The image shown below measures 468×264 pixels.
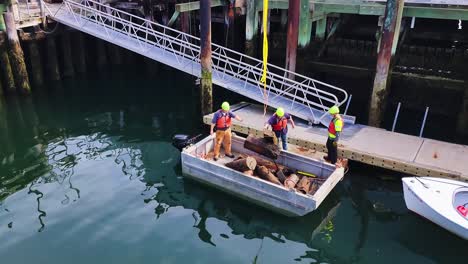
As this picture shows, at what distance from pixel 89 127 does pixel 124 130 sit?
4.45ft

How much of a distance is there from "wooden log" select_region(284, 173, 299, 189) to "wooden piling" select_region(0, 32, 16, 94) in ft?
41.6

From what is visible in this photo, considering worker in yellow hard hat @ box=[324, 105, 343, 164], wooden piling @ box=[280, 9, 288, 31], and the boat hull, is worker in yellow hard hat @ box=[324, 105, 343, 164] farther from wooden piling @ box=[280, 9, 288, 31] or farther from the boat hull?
wooden piling @ box=[280, 9, 288, 31]

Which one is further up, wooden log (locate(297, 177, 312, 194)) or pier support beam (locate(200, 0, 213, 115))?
pier support beam (locate(200, 0, 213, 115))

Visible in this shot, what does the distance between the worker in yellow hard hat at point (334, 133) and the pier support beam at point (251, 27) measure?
647cm

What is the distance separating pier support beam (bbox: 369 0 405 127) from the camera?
12234 millimetres

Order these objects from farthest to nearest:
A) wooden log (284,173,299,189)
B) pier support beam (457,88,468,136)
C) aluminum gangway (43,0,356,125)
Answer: aluminum gangway (43,0,356,125) < pier support beam (457,88,468,136) < wooden log (284,173,299,189)

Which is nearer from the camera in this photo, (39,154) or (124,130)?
(39,154)

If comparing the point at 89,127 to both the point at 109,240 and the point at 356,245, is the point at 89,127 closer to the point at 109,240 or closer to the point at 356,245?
the point at 109,240

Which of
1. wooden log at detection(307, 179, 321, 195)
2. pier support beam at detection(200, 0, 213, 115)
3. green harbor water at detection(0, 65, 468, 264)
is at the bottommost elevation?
green harbor water at detection(0, 65, 468, 264)

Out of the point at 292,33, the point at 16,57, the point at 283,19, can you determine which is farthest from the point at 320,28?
the point at 16,57

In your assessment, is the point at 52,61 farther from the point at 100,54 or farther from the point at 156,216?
the point at 156,216

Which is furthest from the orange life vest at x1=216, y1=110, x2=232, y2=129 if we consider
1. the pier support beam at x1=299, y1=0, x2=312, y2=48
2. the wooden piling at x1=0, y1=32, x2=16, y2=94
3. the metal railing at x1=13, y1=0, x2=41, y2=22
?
the metal railing at x1=13, y1=0, x2=41, y2=22

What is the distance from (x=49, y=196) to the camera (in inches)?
425

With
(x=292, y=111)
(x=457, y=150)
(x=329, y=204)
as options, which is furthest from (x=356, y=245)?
(x=292, y=111)
